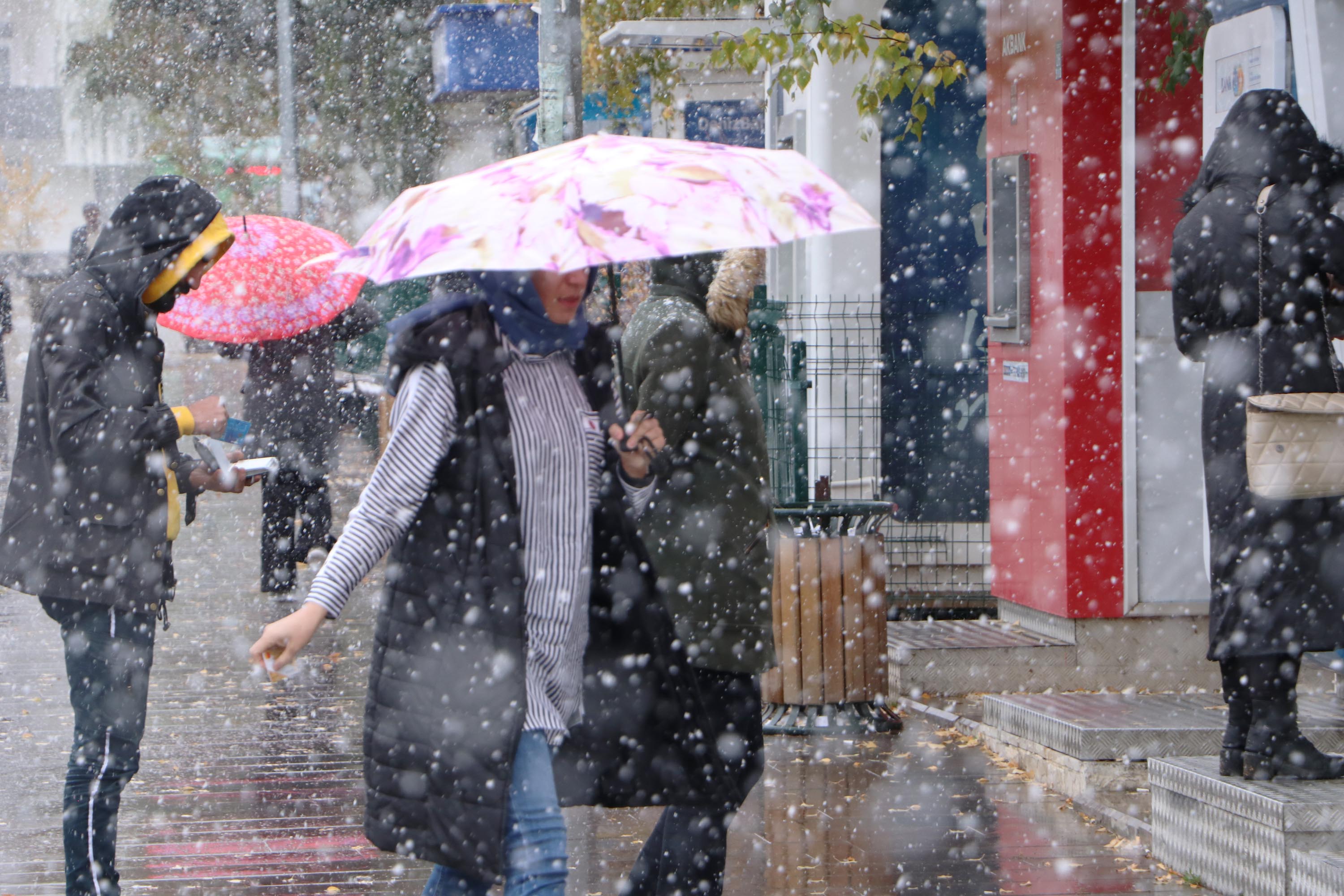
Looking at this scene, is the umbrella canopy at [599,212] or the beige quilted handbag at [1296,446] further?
the beige quilted handbag at [1296,446]

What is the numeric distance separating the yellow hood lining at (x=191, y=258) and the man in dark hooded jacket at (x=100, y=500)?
0.01 meters

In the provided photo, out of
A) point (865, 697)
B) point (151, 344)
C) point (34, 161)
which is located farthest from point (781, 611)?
point (34, 161)

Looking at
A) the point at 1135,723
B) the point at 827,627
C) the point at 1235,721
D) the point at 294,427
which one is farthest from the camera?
the point at 294,427

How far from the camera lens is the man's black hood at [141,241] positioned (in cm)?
453

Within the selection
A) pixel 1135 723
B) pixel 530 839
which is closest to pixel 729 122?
pixel 1135 723

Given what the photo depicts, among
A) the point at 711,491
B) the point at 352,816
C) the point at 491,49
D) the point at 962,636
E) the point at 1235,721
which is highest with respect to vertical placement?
the point at 491,49

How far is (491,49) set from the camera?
18.4 meters

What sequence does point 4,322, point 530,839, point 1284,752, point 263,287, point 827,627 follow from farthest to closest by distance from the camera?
point 4,322 → point 263,287 → point 827,627 → point 1284,752 → point 530,839

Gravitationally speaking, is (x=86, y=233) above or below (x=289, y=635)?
above

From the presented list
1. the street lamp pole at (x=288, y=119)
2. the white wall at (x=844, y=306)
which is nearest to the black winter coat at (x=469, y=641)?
the white wall at (x=844, y=306)

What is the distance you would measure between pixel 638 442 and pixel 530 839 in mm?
872

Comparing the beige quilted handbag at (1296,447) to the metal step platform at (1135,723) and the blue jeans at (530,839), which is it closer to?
the metal step platform at (1135,723)

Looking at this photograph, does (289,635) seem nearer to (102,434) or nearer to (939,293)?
(102,434)

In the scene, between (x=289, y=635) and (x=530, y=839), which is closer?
(x=289, y=635)
